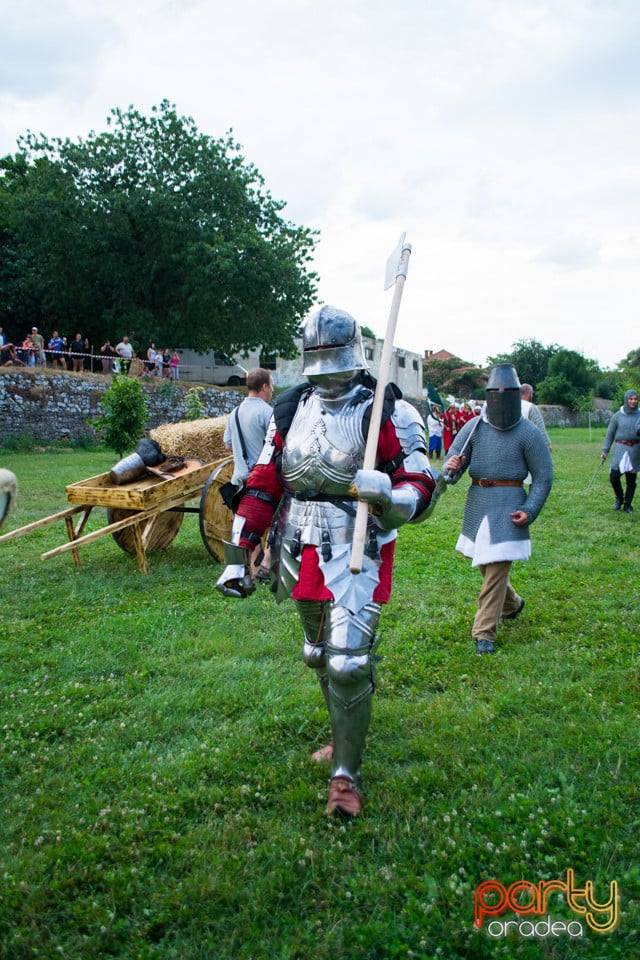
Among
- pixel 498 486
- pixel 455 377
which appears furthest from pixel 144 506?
pixel 455 377

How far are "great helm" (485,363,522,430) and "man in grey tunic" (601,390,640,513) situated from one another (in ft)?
21.4

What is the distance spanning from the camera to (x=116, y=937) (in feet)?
8.09

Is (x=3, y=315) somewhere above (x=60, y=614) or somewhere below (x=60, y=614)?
above

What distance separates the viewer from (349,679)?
3115 mm

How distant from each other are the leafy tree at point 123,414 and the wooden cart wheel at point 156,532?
375 cm

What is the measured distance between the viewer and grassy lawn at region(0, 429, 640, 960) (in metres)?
2.50

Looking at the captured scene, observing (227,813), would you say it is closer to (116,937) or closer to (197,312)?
(116,937)

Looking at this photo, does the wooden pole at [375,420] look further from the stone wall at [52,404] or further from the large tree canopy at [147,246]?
the large tree canopy at [147,246]

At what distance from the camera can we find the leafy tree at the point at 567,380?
54.8m

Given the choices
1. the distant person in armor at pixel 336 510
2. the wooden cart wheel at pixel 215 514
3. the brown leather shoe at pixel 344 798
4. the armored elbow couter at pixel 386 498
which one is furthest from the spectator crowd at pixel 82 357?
the brown leather shoe at pixel 344 798

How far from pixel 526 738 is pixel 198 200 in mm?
28260

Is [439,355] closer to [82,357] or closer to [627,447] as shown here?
[82,357]

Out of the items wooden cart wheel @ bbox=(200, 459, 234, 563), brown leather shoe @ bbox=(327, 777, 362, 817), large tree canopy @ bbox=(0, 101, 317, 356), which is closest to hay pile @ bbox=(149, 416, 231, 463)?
wooden cart wheel @ bbox=(200, 459, 234, 563)

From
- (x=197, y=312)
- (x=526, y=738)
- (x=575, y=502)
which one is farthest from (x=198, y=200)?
(x=526, y=738)
